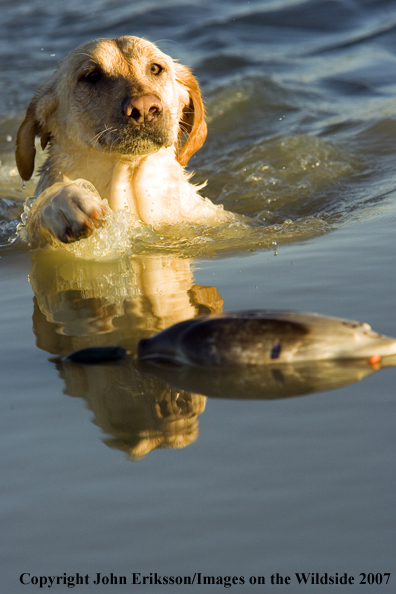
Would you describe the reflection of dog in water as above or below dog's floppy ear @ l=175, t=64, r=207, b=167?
below

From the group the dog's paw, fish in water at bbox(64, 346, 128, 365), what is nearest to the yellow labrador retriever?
the dog's paw

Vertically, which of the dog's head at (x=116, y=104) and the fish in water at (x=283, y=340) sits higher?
the dog's head at (x=116, y=104)

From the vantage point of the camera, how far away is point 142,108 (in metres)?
4.04

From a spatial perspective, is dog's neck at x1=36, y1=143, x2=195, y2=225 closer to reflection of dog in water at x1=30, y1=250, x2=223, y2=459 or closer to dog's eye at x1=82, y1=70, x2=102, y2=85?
dog's eye at x1=82, y1=70, x2=102, y2=85

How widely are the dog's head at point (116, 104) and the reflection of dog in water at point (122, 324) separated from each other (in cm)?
68

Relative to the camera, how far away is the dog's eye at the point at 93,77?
14.3 feet

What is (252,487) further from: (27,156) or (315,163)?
(315,163)

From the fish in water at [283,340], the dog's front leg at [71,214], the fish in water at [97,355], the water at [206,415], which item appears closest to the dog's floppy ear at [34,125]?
the water at [206,415]

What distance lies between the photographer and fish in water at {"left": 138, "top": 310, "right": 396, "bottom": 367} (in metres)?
2.30

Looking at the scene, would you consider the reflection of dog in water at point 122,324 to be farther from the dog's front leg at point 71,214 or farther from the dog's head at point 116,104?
the dog's head at point 116,104

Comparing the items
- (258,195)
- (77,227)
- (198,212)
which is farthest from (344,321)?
(258,195)

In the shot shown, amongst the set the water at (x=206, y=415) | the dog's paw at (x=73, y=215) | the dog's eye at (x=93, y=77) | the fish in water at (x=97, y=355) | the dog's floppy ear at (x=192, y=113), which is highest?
the dog's eye at (x=93, y=77)

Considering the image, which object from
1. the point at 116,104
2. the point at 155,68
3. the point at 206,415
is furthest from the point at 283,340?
the point at 155,68

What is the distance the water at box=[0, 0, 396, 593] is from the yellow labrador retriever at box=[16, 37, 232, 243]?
295 millimetres
